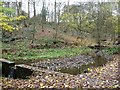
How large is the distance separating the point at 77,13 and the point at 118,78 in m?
29.0

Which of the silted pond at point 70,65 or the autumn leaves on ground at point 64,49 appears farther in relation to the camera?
the silted pond at point 70,65

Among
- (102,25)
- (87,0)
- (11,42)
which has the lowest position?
(11,42)

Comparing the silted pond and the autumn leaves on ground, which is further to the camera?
the silted pond

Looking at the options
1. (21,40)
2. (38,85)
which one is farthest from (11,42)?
(38,85)

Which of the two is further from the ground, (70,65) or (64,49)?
(70,65)

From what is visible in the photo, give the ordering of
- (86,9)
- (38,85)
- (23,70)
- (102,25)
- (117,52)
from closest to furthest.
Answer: (38,85)
(23,70)
(117,52)
(102,25)
(86,9)

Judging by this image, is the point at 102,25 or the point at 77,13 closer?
the point at 102,25

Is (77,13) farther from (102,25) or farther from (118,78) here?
(118,78)

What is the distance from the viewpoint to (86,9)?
38812mm

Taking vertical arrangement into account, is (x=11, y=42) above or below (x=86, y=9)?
below

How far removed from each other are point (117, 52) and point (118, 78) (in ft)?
43.0

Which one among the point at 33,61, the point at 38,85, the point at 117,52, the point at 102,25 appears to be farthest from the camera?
the point at 102,25

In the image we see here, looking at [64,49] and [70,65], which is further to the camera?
[64,49]

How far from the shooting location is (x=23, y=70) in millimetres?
12117
